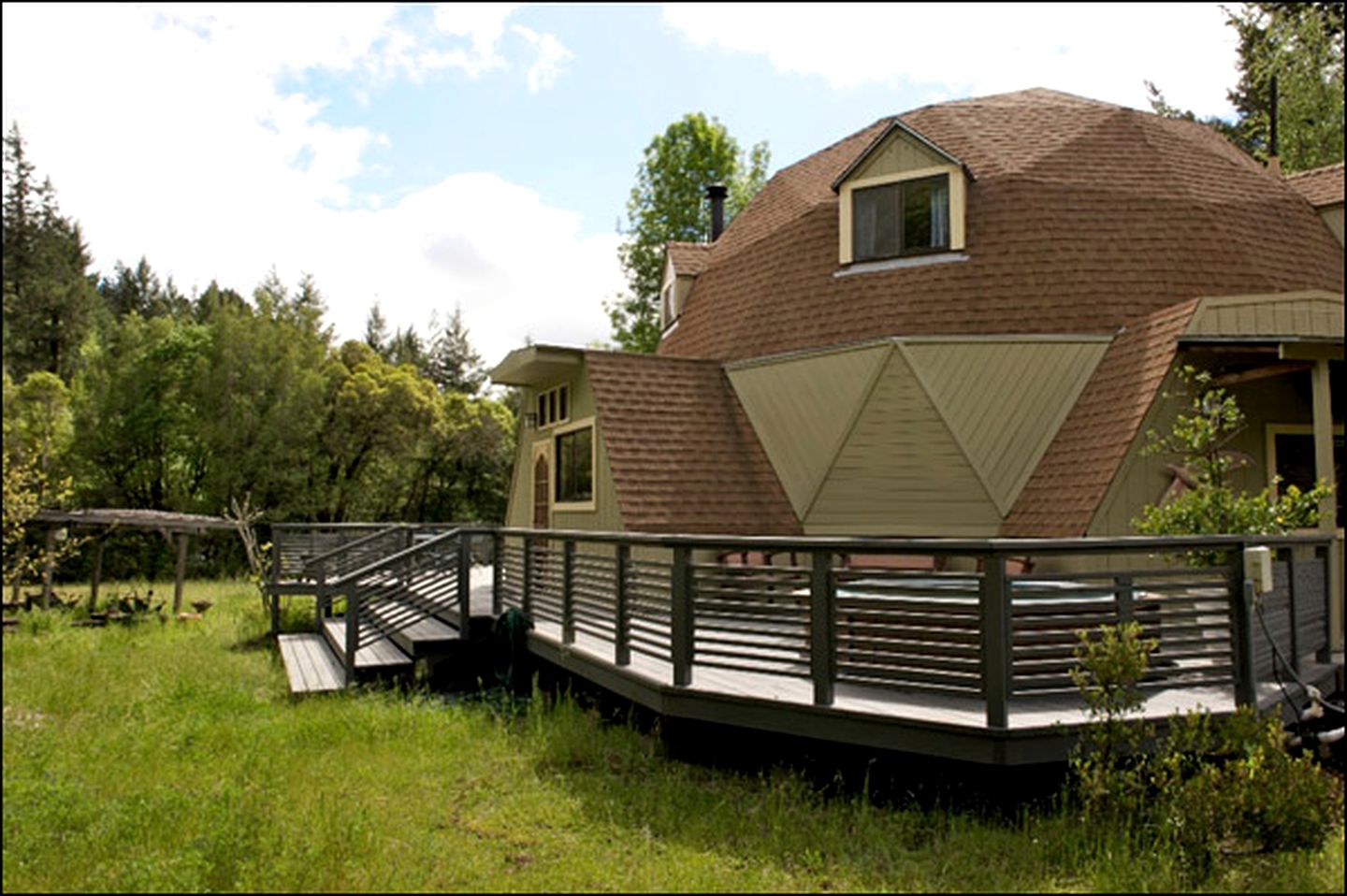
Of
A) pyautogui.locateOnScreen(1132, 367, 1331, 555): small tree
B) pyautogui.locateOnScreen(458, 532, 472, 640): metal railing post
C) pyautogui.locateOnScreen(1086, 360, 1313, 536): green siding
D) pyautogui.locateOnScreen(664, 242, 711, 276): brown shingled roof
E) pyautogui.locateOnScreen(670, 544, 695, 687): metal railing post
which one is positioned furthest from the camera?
pyautogui.locateOnScreen(664, 242, 711, 276): brown shingled roof

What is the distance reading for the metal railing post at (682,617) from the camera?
6027 millimetres

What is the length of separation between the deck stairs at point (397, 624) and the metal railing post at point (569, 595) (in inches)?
78.9

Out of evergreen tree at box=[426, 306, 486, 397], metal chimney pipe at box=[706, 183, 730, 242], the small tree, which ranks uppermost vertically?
evergreen tree at box=[426, 306, 486, 397]

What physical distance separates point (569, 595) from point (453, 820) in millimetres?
2928

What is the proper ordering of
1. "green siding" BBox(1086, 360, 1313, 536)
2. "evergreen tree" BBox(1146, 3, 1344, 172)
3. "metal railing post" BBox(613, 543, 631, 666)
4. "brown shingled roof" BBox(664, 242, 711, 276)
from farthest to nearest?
"evergreen tree" BBox(1146, 3, 1344, 172)
"brown shingled roof" BBox(664, 242, 711, 276)
"green siding" BBox(1086, 360, 1313, 536)
"metal railing post" BBox(613, 543, 631, 666)

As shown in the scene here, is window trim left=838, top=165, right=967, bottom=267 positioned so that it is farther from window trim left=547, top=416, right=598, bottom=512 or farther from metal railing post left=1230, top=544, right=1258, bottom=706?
metal railing post left=1230, top=544, right=1258, bottom=706

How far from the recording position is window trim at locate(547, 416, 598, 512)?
1186 cm

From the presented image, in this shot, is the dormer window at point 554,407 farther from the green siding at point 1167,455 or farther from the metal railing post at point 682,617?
the green siding at point 1167,455

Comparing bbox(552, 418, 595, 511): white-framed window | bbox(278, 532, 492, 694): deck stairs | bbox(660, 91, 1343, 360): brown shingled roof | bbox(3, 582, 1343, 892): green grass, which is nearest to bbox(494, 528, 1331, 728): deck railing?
bbox(3, 582, 1343, 892): green grass

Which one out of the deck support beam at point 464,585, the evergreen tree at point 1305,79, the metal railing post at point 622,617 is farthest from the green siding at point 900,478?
the evergreen tree at point 1305,79

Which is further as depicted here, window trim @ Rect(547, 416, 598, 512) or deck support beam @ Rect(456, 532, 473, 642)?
window trim @ Rect(547, 416, 598, 512)

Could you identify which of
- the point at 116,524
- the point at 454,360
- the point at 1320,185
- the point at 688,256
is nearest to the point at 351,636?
the point at 116,524

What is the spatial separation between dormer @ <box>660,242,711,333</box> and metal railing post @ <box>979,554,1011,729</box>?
11.0 m

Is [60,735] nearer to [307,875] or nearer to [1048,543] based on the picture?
[307,875]
